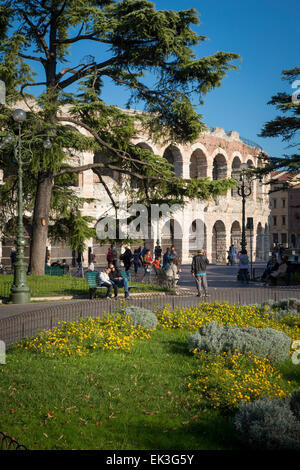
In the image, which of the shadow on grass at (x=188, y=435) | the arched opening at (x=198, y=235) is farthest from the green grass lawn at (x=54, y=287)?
the arched opening at (x=198, y=235)

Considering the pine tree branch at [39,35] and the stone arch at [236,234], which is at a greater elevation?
the pine tree branch at [39,35]

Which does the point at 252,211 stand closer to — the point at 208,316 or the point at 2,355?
the point at 208,316

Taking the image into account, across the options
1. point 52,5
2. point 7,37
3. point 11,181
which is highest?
point 52,5

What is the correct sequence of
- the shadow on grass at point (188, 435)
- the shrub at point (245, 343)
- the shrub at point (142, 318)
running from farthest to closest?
1. the shrub at point (142, 318)
2. the shrub at point (245, 343)
3. the shadow on grass at point (188, 435)

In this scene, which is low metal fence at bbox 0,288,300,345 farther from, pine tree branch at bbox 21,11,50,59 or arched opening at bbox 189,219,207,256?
arched opening at bbox 189,219,207,256

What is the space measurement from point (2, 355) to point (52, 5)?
14857mm

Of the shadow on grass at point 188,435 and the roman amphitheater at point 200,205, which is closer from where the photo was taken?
the shadow on grass at point 188,435

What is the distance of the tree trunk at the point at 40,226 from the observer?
17.7 m

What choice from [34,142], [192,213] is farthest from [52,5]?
[192,213]

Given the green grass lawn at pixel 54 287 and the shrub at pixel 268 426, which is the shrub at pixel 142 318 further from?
the green grass lawn at pixel 54 287

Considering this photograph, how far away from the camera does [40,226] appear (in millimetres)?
17734

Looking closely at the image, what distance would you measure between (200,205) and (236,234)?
710 cm
